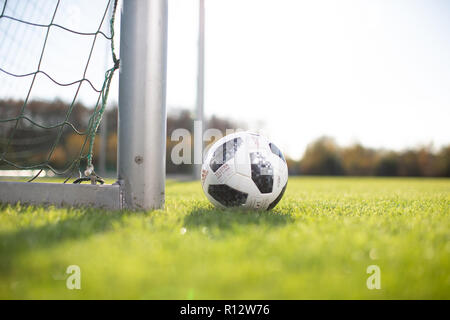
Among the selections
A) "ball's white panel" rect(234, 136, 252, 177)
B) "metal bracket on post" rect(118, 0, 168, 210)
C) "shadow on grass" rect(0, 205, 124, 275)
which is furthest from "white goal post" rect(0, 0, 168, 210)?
"ball's white panel" rect(234, 136, 252, 177)

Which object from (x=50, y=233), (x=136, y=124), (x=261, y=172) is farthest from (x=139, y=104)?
(x=50, y=233)

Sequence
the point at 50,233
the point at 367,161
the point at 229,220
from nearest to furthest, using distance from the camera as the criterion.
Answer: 1. the point at 50,233
2. the point at 229,220
3. the point at 367,161

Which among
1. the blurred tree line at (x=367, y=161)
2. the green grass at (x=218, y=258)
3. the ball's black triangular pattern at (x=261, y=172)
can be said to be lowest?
the green grass at (x=218, y=258)

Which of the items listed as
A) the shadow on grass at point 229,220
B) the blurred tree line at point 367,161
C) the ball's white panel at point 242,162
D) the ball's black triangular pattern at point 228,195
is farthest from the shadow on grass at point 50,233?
the blurred tree line at point 367,161

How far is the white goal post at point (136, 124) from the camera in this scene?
2295 millimetres

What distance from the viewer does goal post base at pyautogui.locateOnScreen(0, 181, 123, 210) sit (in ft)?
7.47

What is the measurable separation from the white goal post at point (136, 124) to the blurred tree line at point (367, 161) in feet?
81.2

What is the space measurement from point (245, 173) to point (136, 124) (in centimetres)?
88

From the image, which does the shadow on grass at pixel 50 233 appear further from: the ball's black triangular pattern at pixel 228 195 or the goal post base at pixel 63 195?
the ball's black triangular pattern at pixel 228 195

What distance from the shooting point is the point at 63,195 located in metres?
2.35

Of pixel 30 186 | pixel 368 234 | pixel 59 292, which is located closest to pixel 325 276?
pixel 368 234

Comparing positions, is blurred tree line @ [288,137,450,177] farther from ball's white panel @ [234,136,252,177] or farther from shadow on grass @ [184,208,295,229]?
shadow on grass @ [184,208,295,229]

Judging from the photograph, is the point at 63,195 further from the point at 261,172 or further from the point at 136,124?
the point at 261,172
